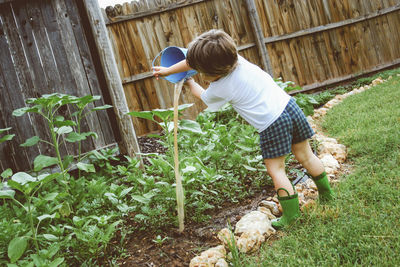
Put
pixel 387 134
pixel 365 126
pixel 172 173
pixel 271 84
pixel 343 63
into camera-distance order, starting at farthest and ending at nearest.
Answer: pixel 343 63
pixel 365 126
pixel 387 134
pixel 172 173
pixel 271 84

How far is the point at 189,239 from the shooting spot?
208 centimetres

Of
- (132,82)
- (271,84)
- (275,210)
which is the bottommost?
(275,210)

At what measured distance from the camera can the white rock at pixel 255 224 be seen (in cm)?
198

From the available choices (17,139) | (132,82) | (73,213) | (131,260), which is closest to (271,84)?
(131,260)

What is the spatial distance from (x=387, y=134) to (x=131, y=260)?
2.29 m

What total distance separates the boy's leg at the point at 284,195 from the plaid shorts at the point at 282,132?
0.06m

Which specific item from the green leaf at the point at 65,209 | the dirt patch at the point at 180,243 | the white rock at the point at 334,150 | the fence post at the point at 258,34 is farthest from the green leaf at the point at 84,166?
the fence post at the point at 258,34

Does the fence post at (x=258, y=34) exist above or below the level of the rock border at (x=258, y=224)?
above

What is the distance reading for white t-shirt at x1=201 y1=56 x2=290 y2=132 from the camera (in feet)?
6.49

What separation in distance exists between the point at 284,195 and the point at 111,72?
219cm

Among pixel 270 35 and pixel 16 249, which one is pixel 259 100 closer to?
pixel 16 249

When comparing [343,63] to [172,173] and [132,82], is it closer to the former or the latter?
[132,82]

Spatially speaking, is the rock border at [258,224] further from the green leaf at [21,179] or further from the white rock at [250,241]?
the green leaf at [21,179]

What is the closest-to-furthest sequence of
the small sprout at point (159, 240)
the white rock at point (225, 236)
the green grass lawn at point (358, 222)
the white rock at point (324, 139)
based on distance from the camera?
1. the green grass lawn at point (358, 222)
2. the white rock at point (225, 236)
3. the small sprout at point (159, 240)
4. the white rock at point (324, 139)
